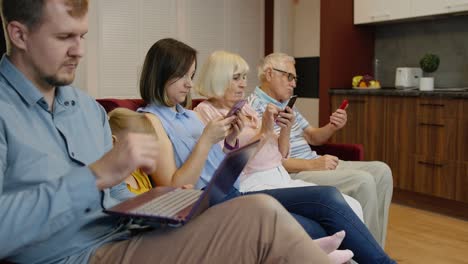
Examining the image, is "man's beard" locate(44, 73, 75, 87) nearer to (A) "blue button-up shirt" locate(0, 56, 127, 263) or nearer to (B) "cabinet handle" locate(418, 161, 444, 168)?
(A) "blue button-up shirt" locate(0, 56, 127, 263)

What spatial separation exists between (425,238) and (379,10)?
201 centimetres

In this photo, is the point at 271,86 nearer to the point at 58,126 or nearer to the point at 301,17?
the point at 58,126

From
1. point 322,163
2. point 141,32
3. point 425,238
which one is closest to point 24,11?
point 322,163

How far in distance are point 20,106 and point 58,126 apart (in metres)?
0.10

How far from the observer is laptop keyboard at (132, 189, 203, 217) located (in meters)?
1.20

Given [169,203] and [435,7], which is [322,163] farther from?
[435,7]

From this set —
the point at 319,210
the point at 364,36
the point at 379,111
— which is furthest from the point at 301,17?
the point at 319,210

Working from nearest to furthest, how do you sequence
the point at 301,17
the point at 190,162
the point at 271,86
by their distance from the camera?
the point at 190,162
the point at 271,86
the point at 301,17

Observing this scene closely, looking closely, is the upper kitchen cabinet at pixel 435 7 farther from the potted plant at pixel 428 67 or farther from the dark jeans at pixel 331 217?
the dark jeans at pixel 331 217

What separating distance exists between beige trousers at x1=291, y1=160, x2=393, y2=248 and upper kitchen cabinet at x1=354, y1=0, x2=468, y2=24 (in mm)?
1652

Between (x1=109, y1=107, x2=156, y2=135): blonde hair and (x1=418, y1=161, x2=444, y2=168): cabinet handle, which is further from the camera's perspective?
(x1=418, y1=161, x2=444, y2=168): cabinet handle

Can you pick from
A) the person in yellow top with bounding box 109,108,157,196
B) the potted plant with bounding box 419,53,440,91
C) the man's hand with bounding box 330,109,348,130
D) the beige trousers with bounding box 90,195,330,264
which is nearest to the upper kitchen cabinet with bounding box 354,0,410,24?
the potted plant with bounding box 419,53,440,91

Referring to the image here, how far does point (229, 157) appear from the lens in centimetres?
129

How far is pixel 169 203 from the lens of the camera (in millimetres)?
1303
